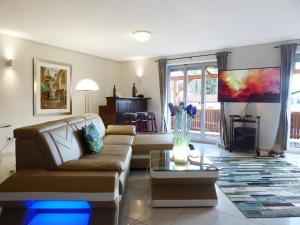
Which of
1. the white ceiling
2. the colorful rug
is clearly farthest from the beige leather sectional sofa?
the white ceiling

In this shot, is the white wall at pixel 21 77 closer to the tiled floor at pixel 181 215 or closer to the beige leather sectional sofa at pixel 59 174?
the beige leather sectional sofa at pixel 59 174

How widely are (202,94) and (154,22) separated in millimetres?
2846

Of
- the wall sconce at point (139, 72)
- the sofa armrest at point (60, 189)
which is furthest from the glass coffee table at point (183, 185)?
the wall sconce at point (139, 72)

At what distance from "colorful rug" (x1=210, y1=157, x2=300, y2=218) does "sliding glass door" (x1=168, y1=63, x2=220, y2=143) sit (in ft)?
5.88

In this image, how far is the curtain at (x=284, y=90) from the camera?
454cm

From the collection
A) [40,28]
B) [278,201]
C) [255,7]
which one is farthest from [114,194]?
[40,28]

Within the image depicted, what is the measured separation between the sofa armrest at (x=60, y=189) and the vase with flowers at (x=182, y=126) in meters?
0.98

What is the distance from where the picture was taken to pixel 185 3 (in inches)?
116

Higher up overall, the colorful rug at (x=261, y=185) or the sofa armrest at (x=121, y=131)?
the sofa armrest at (x=121, y=131)

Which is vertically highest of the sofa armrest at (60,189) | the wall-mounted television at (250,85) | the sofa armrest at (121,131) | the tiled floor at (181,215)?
the wall-mounted television at (250,85)

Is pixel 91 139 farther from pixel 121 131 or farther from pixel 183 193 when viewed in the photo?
pixel 121 131

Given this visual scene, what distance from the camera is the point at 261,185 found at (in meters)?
2.97

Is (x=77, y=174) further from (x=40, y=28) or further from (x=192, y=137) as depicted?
(x=192, y=137)

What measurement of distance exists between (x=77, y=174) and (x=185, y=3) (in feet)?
8.03
